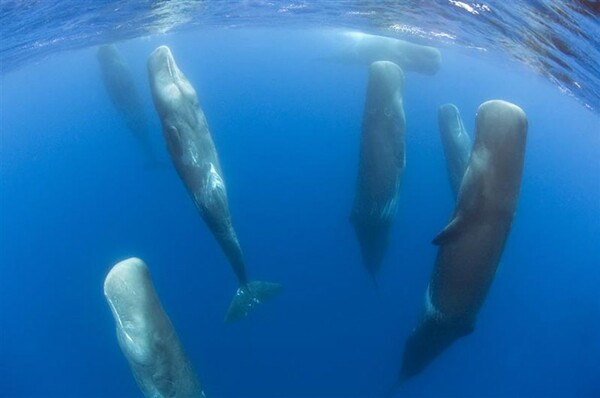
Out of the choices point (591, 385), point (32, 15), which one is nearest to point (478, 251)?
point (32, 15)

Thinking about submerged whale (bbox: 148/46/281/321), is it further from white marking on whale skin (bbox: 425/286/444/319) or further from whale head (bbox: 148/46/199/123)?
white marking on whale skin (bbox: 425/286/444/319)

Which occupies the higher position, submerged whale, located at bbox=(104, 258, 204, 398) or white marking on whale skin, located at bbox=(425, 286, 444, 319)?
submerged whale, located at bbox=(104, 258, 204, 398)

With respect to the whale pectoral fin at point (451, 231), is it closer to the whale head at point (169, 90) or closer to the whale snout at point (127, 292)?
the whale snout at point (127, 292)

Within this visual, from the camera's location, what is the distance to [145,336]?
756 cm

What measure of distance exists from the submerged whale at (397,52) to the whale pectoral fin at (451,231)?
45.2 feet

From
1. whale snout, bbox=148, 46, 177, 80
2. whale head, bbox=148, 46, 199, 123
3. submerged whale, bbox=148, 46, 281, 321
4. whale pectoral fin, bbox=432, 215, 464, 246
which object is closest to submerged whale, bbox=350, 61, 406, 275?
submerged whale, bbox=148, 46, 281, 321

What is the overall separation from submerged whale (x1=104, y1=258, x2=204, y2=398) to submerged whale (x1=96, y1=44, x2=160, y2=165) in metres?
10.8

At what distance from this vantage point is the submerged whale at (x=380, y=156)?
10.6 m

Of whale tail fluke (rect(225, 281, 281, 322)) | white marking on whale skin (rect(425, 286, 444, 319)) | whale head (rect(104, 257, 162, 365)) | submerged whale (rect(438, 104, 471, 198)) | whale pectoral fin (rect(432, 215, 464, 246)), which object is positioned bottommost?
whale tail fluke (rect(225, 281, 281, 322))

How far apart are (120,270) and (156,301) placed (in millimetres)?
732

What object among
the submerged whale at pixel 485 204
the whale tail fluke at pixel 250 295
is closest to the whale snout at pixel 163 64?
the whale tail fluke at pixel 250 295

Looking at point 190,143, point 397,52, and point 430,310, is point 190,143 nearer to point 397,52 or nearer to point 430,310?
point 430,310

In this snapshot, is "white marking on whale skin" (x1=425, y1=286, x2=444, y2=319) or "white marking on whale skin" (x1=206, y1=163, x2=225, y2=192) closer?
"white marking on whale skin" (x1=425, y1=286, x2=444, y2=319)

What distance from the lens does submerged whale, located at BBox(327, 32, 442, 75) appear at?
19.8m
